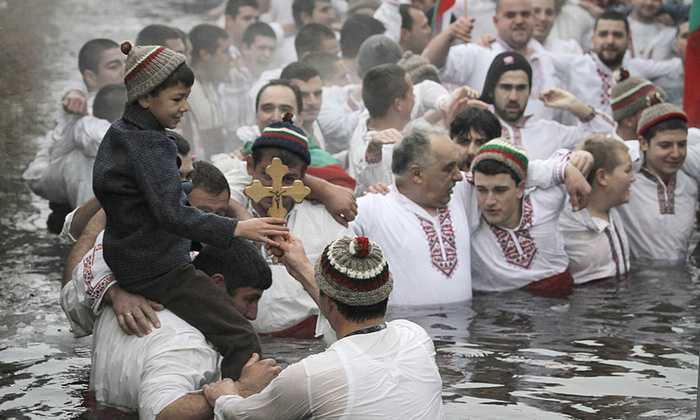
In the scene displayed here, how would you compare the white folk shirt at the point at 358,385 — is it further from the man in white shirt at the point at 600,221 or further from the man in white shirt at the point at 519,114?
the man in white shirt at the point at 519,114

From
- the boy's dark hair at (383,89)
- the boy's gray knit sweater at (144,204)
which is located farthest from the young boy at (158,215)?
the boy's dark hair at (383,89)

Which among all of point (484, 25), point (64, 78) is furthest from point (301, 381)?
point (64, 78)

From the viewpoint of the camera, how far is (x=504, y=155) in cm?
1082

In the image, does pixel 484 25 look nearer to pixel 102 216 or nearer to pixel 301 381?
pixel 102 216

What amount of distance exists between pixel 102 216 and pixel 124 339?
1.17 m

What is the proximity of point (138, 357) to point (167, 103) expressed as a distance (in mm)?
1184

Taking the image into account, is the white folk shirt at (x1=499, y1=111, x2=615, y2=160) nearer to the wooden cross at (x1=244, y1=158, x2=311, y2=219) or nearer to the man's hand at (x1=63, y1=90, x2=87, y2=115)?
the man's hand at (x1=63, y1=90, x2=87, y2=115)

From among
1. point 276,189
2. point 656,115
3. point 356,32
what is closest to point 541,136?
point 656,115

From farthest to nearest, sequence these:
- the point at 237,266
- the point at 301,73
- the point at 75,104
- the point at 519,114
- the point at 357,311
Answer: the point at 301,73, the point at 75,104, the point at 519,114, the point at 237,266, the point at 357,311

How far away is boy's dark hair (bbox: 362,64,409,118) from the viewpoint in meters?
12.1

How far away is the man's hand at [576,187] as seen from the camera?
11.0 m

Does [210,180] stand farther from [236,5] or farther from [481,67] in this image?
[236,5]

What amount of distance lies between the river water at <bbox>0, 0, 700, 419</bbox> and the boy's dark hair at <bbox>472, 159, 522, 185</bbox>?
0.89 m

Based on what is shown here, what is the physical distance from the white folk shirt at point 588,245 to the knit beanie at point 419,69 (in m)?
2.53
